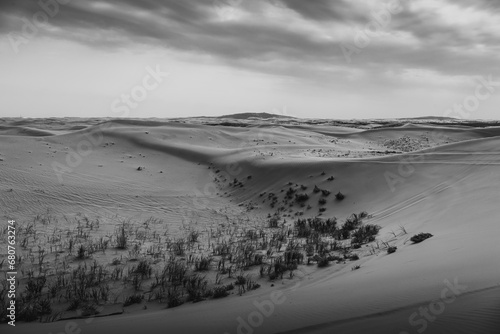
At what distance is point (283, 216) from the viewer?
12055mm

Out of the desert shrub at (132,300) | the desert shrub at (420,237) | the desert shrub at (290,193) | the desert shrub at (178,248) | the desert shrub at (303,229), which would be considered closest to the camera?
the desert shrub at (132,300)

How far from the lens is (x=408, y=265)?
5.36m

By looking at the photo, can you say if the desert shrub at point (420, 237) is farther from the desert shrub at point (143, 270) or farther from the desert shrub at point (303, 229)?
the desert shrub at point (143, 270)

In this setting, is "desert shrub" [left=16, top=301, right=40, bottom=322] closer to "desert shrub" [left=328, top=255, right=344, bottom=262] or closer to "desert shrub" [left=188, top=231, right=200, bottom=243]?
"desert shrub" [left=188, top=231, right=200, bottom=243]

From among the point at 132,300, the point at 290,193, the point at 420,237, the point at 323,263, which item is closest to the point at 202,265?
the point at 132,300

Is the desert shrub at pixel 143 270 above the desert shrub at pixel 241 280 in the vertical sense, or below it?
below

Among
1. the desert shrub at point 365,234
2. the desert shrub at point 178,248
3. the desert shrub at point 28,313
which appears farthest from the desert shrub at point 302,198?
the desert shrub at point 28,313

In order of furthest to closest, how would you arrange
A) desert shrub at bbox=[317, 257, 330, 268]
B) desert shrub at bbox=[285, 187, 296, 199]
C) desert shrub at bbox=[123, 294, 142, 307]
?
1. desert shrub at bbox=[285, 187, 296, 199]
2. desert shrub at bbox=[317, 257, 330, 268]
3. desert shrub at bbox=[123, 294, 142, 307]

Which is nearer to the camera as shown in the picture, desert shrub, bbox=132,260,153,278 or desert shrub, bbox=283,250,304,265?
desert shrub, bbox=132,260,153,278

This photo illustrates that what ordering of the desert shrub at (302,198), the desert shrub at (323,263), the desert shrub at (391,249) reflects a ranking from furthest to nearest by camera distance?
1. the desert shrub at (302,198)
2. the desert shrub at (391,249)
3. the desert shrub at (323,263)

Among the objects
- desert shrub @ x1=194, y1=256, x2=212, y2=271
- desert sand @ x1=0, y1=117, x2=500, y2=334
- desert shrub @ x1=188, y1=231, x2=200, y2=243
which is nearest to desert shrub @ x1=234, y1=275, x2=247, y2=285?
desert sand @ x1=0, y1=117, x2=500, y2=334

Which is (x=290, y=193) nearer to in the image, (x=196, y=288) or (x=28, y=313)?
(x=196, y=288)

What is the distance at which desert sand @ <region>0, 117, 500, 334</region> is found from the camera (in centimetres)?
397

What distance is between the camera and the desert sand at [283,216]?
13.0 feet
